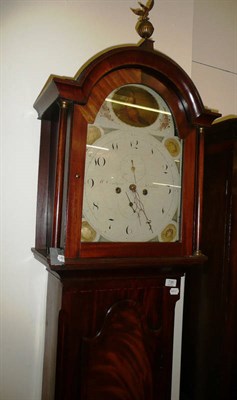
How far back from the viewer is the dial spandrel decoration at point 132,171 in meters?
0.87

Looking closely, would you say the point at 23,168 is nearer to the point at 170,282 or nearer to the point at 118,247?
the point at 118,247

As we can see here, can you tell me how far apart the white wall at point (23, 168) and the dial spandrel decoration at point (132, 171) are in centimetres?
33

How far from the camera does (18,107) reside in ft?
3.56

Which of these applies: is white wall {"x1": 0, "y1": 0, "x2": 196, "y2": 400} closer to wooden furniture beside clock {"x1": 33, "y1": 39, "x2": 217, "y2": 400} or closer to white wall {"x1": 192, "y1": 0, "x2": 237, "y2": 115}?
wooden furniture beside clock {"x1": 33, "y1": 39, "x2": 217, "y2": 400}

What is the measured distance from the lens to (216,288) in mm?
1268

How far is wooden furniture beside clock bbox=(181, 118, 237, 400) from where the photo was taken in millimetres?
1221

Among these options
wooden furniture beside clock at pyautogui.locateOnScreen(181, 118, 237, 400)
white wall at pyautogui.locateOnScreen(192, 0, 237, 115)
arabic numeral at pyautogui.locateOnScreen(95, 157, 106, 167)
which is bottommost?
wooden furniture beside clock at pyautogui.locateOnScreen(181, 118, 237, 400)

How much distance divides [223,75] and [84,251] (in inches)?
55.8

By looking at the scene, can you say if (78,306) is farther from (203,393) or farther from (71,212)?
(203,393)

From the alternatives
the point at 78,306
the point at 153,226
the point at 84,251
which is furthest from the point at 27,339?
the point at 153,226

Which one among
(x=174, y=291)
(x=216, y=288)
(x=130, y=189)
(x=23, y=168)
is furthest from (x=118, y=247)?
(x=216, y=288)

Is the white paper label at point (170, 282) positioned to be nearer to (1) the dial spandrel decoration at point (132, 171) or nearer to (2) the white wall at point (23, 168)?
(1) the dial spandrel decoration at point (132, 171)

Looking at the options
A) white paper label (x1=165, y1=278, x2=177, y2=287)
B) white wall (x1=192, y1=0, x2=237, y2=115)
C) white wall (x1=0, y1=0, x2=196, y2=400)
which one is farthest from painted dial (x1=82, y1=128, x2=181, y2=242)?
white wall (x1=192, y1=0, x2=237, y2=115)

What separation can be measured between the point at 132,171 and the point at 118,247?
0.22 meters
